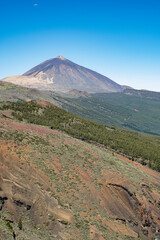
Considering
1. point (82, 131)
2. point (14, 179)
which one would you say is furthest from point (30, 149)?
point (82, 131)

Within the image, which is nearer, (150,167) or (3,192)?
(3,192)

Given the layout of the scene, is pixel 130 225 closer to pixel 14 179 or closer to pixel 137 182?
pixel 137 182

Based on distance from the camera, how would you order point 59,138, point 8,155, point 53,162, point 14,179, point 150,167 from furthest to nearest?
point 150,167 < point 59,138 < point 53,162 < point 8,155 < point 14,179

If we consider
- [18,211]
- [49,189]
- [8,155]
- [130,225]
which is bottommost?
[130,225]

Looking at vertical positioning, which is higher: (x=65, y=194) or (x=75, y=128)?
(x=75, y=128)

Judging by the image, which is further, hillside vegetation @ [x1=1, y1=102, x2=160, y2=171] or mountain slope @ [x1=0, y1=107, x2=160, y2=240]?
hillside vegetation @ [x1=1, y1=102, x2=160, y2=171]

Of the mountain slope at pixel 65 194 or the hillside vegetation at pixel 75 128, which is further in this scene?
the hillside vegetation at pixel 75 128

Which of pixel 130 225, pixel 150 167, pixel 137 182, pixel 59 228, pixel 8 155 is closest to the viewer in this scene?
pixel 59 228

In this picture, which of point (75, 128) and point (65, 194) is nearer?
point (65, 194)
